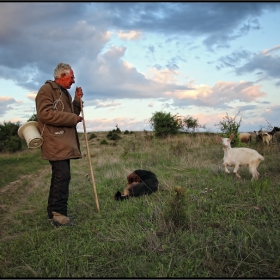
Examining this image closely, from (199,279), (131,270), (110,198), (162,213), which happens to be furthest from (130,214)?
(199,279)

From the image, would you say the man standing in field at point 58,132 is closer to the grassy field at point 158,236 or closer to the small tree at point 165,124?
the grassy field at point 158,236

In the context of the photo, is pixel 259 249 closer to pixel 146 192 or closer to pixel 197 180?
pixel 146 192

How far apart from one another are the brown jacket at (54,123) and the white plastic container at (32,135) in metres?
0.09

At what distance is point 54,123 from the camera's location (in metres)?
4.91

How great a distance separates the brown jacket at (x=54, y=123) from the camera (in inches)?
193

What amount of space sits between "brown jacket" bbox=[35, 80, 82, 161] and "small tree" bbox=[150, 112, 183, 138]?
20904 mm

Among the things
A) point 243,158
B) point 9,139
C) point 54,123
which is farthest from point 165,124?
point 54,123

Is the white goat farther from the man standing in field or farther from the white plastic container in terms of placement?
the white plastic container

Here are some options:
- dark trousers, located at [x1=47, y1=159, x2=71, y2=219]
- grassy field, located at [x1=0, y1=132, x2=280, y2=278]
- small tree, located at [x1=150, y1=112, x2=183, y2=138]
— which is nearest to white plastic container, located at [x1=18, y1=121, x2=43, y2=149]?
dark trousers, located at [x1=47, y1=159, x2=71, y2=219]

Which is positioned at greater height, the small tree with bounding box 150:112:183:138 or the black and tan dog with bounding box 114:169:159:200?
the small tree with bounding box 150:112:183:138

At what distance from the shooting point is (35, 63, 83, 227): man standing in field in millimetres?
4934

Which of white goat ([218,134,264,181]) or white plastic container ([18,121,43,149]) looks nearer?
white plastic container ([18,121,43,149])

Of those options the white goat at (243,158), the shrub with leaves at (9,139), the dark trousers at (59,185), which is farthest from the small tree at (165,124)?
the dark trousers at (59,185)

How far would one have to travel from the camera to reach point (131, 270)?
318 cm
